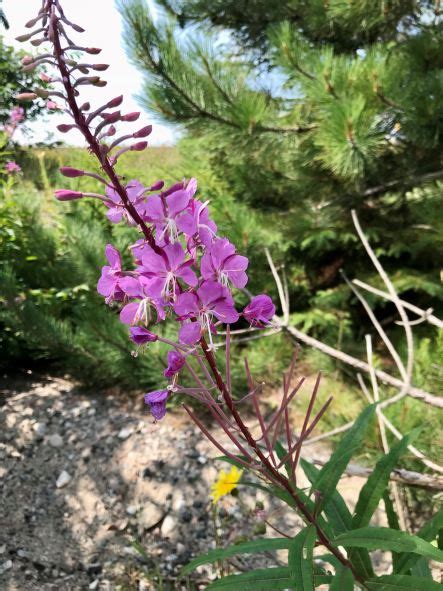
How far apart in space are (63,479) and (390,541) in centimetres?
247

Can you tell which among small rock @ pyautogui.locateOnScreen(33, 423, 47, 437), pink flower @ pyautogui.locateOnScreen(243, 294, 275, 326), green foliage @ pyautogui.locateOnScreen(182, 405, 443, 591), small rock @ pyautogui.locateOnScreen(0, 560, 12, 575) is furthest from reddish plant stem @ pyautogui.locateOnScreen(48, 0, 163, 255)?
small rock @ pyautogui.locateOnScreen(33, 423, 47, 437)

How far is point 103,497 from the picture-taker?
2852 millimetres

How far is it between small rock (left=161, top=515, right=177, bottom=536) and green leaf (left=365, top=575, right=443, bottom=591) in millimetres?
1747

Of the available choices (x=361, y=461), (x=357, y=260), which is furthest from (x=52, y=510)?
(x=357, y=260)

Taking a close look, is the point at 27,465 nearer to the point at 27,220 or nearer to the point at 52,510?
the point at 52,510

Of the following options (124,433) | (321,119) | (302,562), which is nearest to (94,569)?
(124,433)

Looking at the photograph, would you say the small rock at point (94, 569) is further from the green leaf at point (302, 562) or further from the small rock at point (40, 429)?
the green leaf at point (302, 562)

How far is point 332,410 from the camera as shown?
334 centimetres

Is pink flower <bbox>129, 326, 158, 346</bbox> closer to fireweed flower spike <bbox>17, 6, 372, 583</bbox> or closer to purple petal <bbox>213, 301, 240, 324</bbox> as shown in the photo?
fireweed flower spike <bbox>17, 6, 372, 583</bbox>

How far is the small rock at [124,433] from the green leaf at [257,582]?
2262 mm

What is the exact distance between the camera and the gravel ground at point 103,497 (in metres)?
2.33

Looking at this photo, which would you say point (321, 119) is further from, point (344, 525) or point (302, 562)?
point (302, 562)

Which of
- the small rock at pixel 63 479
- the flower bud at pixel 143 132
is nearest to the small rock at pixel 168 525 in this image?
the small rock at pixel 63 479

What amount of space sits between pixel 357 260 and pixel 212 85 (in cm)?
195
